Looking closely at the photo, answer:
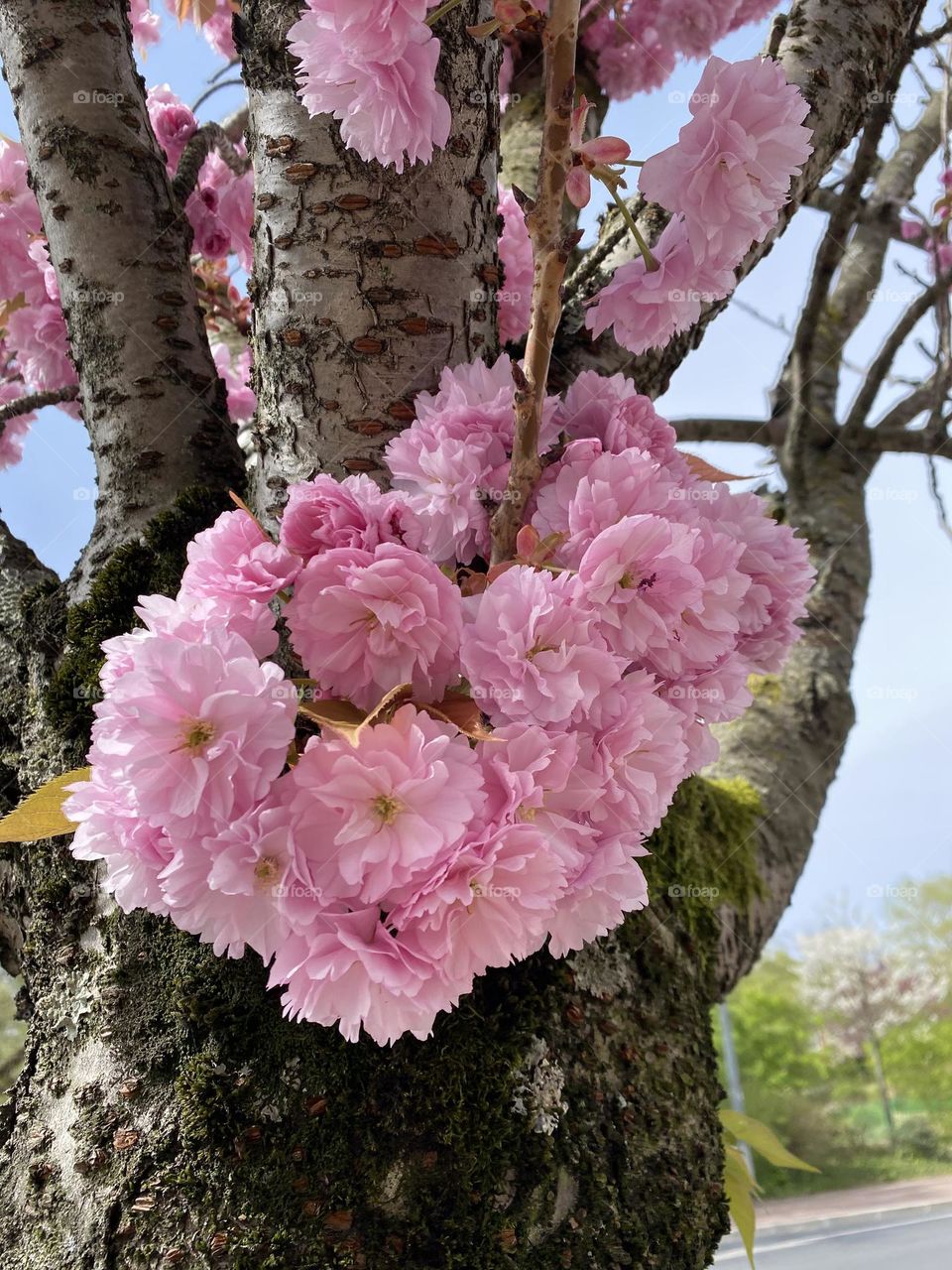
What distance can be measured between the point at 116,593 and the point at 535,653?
64 cm

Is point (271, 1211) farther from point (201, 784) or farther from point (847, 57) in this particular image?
point (847, 57)

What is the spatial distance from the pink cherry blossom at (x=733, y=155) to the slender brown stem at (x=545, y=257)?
120 mm

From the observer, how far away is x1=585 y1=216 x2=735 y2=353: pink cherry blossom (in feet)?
2.63

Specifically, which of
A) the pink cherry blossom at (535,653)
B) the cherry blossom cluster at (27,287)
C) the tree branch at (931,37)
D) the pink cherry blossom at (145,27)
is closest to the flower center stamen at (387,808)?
the pink cherry blossom at (535,653)

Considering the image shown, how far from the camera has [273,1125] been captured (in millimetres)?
814

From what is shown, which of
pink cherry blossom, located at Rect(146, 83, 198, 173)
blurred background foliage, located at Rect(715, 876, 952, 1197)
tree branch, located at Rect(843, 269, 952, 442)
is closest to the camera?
pink cherry blossom, located at Rect(146, 83, 198, 173)

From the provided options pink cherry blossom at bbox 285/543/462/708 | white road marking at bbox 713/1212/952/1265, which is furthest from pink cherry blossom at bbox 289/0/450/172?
white road marking at bbox 713/1212/952/1265

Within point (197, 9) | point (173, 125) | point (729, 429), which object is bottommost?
point (173, 125)

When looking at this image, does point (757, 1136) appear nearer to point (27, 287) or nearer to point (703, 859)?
point (703, 859)

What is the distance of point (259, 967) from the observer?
867 millimetres

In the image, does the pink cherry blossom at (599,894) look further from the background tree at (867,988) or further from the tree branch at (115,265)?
the background tree at (867,988)

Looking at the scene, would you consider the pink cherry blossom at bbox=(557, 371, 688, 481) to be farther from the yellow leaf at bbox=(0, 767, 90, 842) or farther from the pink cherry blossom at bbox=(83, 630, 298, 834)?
the yellow leaf at bbox=(0, 767, 90, 842)

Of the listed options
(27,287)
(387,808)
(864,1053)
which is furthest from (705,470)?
(864,1053)

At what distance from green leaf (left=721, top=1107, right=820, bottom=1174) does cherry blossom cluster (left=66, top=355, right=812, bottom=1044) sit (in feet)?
3.14
